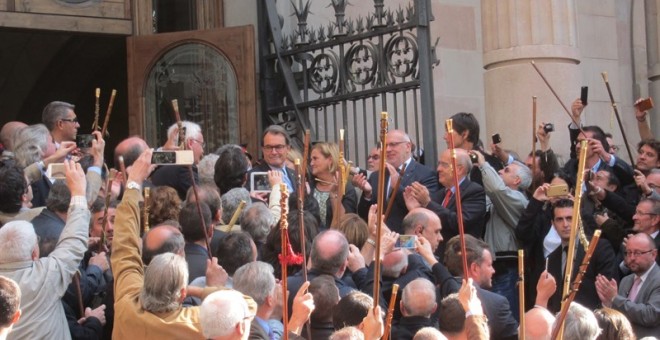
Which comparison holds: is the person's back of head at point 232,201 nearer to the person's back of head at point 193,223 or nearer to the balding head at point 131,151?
the balding head at point 131,151

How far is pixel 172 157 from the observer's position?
770 cm

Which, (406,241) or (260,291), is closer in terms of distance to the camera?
(260,291)

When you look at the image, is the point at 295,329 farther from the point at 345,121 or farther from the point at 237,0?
the point at 237,0

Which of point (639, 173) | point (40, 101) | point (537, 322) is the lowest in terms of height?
point (537, 322)

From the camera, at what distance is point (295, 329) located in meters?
6.50

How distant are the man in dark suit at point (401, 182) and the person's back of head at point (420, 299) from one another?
2.46m

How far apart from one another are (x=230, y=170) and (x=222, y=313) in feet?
12.7

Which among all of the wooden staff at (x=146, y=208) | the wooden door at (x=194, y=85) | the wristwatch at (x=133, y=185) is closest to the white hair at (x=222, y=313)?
the wristwatch at (x=133, y=185)

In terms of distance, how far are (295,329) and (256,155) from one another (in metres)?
6.68

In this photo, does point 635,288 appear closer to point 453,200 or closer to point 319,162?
point 453,200

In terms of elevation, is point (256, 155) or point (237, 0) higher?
point (237, 0)

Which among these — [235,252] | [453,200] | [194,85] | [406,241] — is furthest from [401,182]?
[194,85]

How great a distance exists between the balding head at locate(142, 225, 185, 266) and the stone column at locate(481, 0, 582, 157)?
19.5ft

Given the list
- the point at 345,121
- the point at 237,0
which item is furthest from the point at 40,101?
the point at 345,121
